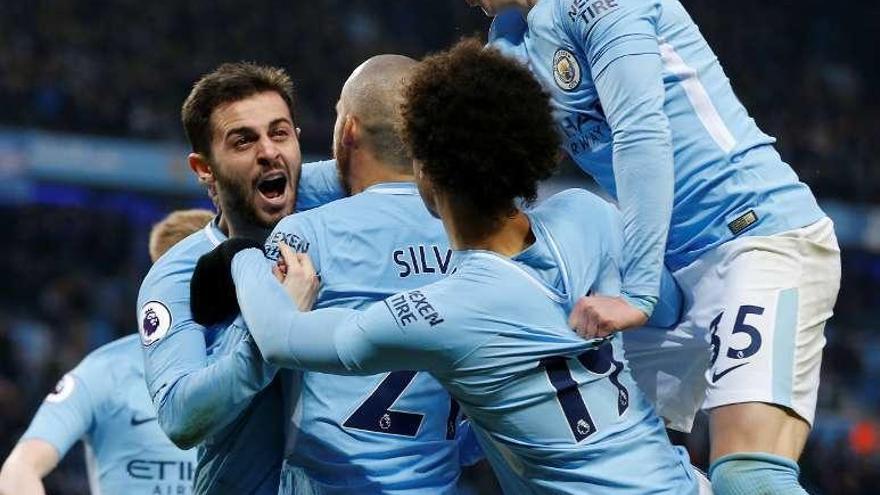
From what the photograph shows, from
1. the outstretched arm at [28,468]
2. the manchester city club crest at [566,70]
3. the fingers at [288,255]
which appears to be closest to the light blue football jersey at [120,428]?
the outstretched arm at [28,468]

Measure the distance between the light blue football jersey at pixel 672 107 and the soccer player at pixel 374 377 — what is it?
53 cm

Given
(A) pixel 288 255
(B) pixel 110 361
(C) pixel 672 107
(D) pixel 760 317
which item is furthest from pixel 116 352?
(D) pixel 760 317

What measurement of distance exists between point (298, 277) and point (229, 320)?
413mm

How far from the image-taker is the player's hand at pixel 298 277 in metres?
3.43

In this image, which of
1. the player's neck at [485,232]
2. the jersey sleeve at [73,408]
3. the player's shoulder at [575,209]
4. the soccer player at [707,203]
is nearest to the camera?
the player's neck at [485,232]

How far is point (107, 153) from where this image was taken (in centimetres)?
1727

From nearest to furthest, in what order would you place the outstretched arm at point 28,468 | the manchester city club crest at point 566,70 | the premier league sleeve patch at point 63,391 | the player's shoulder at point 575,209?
the player's shoulder at point 575,209
the manchester city club crest at point 566,70
the outstretched arm at point 28,468
the premier league sleeve patch at point 63,391

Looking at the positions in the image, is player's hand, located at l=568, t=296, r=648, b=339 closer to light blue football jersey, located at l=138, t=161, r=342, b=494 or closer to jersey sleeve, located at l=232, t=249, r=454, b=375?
jersey sleeve, located at l=232, t=249, r=454, b=375

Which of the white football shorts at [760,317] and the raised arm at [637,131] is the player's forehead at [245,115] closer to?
the raised arm at [637,131]

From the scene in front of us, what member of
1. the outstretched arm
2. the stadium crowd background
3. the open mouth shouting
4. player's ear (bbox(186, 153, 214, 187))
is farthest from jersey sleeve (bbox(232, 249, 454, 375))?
the stadium crowd background

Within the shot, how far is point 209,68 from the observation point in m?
18.9

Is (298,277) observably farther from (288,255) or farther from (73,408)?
→ (73,408)

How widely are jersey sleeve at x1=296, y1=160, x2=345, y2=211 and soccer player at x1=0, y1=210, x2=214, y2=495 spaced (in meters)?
1.19

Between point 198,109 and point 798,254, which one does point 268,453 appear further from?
point 798,254
